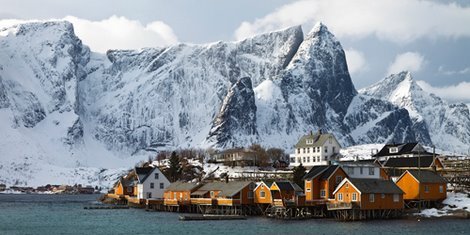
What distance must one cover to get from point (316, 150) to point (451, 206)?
75.4 meters

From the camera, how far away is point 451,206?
9731cm

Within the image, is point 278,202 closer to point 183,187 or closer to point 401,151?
point 183,187

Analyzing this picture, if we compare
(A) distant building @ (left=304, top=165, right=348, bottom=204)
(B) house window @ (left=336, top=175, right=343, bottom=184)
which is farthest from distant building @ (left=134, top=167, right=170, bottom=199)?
(B) house window @ (left=336, top=175, right=343, bottom=184)

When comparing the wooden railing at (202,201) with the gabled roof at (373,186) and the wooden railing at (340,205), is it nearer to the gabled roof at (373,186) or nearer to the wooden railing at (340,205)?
the wooden railing at (340,205)

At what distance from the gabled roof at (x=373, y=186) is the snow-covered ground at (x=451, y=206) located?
5.61 metres

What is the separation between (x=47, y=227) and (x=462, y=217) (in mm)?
52822

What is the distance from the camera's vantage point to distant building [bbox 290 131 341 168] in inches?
6668

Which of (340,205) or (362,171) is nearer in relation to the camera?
(340,205)

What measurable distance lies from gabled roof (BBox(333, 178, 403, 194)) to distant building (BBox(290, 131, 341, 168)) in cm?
7124

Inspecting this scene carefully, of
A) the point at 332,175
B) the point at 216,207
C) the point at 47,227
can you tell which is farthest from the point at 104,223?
the point at 332,175

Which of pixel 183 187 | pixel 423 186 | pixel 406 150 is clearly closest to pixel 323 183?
pixel 423 186

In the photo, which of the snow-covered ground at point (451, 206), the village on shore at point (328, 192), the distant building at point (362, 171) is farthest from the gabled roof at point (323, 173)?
the snow-covered ground at point (451, 206)

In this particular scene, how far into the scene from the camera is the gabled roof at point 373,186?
91.4m

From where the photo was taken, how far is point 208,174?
169 meters
